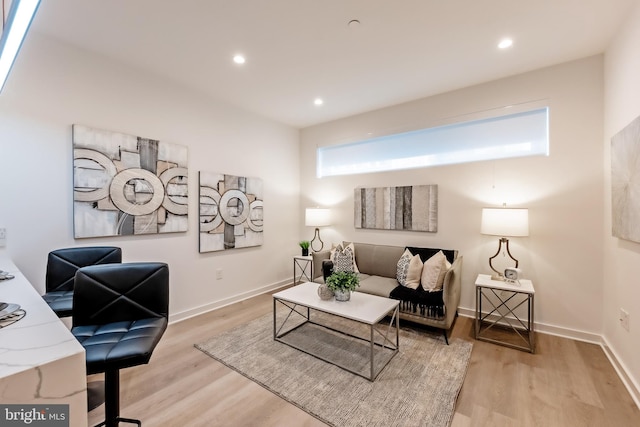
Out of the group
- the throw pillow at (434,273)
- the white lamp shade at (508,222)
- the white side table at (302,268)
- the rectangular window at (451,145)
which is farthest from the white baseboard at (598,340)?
the white side table at (302,268)

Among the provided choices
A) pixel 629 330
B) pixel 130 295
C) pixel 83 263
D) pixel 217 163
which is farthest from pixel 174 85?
pixel 629 330

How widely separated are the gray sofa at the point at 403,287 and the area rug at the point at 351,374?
0.23 meters

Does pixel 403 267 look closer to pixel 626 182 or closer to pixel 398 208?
pixel 398 208

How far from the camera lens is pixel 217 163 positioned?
3.58m

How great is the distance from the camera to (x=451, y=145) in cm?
341

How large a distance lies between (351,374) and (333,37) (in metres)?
2.81

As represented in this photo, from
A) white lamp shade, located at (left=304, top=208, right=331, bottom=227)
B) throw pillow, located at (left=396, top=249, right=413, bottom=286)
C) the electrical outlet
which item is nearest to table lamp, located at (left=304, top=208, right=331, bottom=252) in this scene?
white lamp shade, located at (left=304, top=208, right=331, bottom=227)

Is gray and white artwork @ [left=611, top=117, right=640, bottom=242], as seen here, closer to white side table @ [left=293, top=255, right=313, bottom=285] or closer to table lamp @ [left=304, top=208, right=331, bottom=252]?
table lamp @ [left=304, top=208, right=331, bottom=252]

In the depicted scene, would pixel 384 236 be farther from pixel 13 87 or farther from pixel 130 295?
pixel 13 87

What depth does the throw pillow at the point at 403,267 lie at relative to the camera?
3080 mm

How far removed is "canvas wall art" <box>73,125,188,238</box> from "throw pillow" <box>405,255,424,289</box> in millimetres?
2658

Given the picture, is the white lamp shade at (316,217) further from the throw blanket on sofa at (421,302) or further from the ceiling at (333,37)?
the ceiling at (333,37)

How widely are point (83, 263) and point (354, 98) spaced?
3.41 meters

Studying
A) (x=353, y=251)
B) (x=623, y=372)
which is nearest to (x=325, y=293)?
(x=353, y=251)
